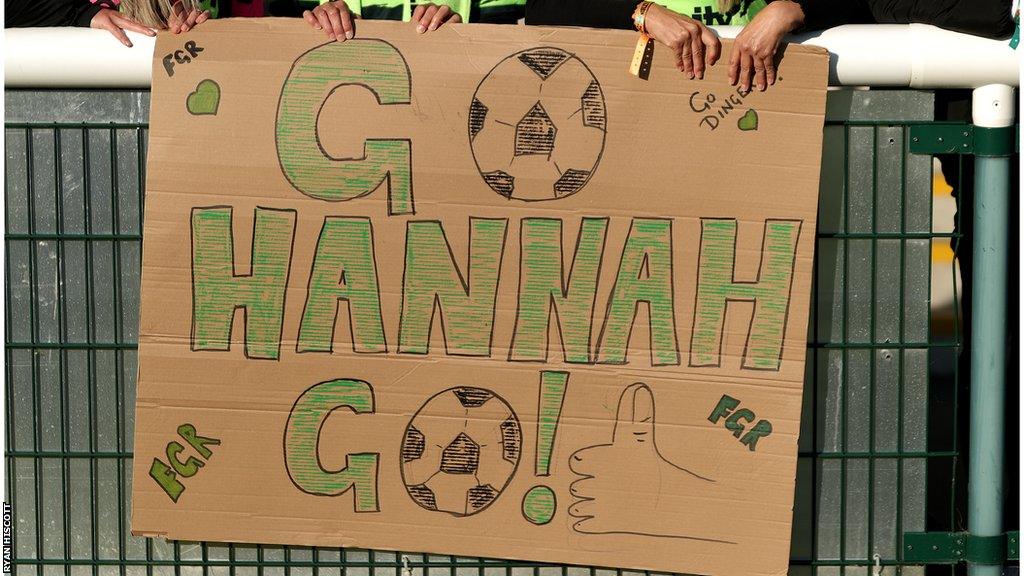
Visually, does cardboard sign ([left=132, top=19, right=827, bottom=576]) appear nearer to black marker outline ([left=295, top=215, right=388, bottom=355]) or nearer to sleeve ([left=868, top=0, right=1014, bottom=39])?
black marker outline ([left=295, top=215, right=388, bottom=355])

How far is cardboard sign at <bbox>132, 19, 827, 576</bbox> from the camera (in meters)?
2.88

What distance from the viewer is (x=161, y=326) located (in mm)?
2965

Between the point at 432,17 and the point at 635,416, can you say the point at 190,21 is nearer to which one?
the point at 432,17

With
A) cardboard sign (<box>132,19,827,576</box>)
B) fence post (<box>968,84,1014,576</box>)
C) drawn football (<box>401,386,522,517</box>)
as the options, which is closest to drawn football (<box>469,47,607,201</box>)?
cardboard sign (<box>132,19,827,576</box>)

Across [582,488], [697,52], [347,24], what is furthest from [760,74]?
[582,488]

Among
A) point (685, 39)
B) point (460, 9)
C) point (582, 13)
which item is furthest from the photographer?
point (460, 9)

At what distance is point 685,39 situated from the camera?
281 centimetres

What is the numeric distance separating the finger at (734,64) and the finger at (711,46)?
31mm

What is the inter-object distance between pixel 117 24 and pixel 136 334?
781 mm

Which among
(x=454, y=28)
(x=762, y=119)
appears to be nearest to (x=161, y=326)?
(x=454, y=28)

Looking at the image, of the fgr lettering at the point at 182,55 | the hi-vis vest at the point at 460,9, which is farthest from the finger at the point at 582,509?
the fgr lettering at the point at 182,55

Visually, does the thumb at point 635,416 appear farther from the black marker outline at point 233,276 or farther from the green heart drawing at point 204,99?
the green heart drawing at point 204,99

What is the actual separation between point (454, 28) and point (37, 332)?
1329 millimetres

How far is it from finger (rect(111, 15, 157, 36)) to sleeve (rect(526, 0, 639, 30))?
3.16 feet
